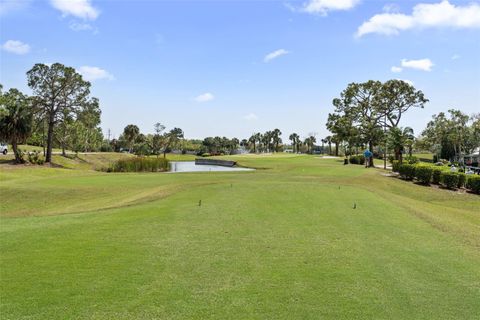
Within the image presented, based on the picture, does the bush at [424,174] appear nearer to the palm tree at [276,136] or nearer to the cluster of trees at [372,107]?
the cluster of trees at [372,107]

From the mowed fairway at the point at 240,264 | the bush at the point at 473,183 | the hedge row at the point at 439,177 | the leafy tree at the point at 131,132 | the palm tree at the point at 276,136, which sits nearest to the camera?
the mowed fairway at the point at 240,264

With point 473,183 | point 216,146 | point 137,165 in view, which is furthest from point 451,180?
point 216,146

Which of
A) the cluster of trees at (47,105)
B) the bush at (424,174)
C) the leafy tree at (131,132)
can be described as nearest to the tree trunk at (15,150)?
the cluster of trees at (47,105)

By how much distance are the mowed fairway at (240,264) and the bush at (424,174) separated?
1809 cm

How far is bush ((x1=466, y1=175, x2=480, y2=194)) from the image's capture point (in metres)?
27.3

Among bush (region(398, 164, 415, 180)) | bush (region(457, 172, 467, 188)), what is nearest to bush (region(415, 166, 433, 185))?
bush (region(398, 164, 415, 180))

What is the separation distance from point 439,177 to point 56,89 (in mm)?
45945

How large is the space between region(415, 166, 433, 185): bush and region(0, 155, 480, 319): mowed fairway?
1809 centimetres

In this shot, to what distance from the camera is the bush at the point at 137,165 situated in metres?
47.3

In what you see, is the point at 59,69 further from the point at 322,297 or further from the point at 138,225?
the point at 322,297

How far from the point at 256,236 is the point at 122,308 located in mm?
5166

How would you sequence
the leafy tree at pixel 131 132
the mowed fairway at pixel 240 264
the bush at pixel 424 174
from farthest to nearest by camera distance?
the leafy tree at pixel 131 132 < the bush at pixel 424 174 < the mowed fairway at pixel 240 264

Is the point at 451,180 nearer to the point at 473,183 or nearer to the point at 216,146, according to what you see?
the point at 473,183

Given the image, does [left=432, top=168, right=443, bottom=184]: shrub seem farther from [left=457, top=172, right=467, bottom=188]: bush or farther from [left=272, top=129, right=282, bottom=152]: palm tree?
[left=272, top=129, right=282, bottom=152]: palm tree
